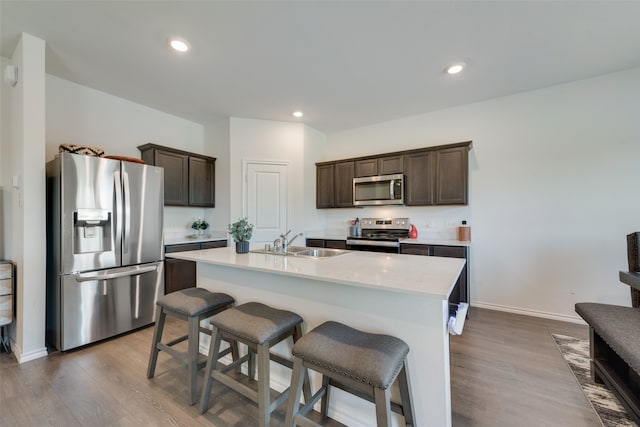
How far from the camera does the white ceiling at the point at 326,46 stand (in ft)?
6.41

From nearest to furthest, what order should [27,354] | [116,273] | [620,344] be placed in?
[620,344], [27,354], [116,273]

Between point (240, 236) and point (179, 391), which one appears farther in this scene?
point (240, 236)

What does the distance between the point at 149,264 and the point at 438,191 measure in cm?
375

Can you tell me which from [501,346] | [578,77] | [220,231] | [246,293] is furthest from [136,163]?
[578,77]

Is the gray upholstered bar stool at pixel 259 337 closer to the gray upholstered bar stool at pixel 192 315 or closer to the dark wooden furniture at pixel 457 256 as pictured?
the gray upholstered bar stool at pixel 192 315

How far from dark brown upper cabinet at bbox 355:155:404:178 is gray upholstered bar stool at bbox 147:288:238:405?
2.91 m

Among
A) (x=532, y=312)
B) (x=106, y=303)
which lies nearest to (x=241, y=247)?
(x=106, y=303)

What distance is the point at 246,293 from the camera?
2.04 m

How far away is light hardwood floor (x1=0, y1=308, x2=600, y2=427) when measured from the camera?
1586mm

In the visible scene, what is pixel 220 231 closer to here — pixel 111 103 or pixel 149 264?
pixel 149 264

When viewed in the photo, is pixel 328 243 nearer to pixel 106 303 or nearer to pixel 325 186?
pixel 325 186

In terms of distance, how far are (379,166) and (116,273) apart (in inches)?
142

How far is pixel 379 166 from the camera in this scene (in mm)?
4051

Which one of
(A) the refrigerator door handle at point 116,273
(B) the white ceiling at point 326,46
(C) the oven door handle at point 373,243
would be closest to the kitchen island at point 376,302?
(A) the refrigerator door handle at point 116,273
